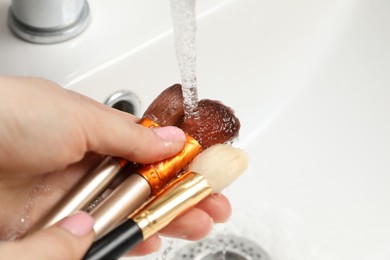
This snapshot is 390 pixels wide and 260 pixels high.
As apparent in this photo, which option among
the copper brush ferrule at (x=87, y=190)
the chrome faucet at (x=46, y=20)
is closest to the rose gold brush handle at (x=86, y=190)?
the copper brush ferrule at (x=87, y=190)

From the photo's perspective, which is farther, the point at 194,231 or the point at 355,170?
the point at 355,170

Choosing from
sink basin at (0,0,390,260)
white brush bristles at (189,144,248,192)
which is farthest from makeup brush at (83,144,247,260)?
sink basin at (0,0,390,260)

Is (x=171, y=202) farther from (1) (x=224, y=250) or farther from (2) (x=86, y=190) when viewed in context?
(1) (x=224, y=250)

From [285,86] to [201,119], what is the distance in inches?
7.5

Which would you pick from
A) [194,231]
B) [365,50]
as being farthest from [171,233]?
[365,50]

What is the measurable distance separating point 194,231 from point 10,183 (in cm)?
12

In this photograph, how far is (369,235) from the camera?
0.50 metres

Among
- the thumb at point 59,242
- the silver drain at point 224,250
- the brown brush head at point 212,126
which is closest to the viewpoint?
the thumb at point 59,242

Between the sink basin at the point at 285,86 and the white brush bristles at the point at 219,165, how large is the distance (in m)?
0.12

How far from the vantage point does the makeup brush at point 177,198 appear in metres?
0.33

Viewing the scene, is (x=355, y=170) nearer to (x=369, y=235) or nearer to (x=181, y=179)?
(x=369, y=235)

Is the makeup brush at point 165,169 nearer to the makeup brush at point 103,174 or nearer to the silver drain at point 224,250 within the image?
the makeup brush at point 103,174

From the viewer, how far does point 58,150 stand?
37 cm

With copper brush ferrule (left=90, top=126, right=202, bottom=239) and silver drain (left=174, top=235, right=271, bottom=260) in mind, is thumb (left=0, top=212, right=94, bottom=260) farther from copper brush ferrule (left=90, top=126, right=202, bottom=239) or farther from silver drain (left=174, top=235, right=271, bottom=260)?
silver drain (left=174, top=235, right=271, bottom=260)
